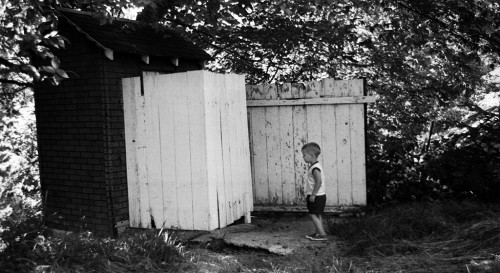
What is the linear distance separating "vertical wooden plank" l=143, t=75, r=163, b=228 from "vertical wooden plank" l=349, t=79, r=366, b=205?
2.70 meters

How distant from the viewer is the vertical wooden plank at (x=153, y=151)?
6.30 meters

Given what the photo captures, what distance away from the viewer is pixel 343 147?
7078mm

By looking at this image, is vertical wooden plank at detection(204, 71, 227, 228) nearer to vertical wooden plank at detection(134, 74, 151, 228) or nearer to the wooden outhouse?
vertical wooden plank at detection(134, 74, 151, 228)

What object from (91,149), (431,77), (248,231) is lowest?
(248,231)

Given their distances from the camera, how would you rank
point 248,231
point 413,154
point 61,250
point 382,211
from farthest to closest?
point 413,154 → point 382,211 → point 248,231 → point 61,250

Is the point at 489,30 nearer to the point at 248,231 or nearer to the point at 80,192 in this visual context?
the point at 248,231

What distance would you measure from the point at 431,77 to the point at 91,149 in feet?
19.6

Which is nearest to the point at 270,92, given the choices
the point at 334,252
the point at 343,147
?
the point at 343,147

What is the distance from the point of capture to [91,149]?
6500mm

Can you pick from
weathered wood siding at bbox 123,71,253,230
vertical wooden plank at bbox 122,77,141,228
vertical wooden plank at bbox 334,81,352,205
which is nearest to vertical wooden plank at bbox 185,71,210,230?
weathered wood siding at bbox 123,71,253,230

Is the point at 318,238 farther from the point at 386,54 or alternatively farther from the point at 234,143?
the point at 386,54

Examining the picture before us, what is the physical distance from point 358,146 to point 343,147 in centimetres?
21

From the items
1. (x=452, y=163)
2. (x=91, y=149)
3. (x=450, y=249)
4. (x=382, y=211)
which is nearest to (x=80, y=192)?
(x=91, y=149)

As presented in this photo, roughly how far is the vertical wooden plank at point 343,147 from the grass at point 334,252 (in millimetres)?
947
